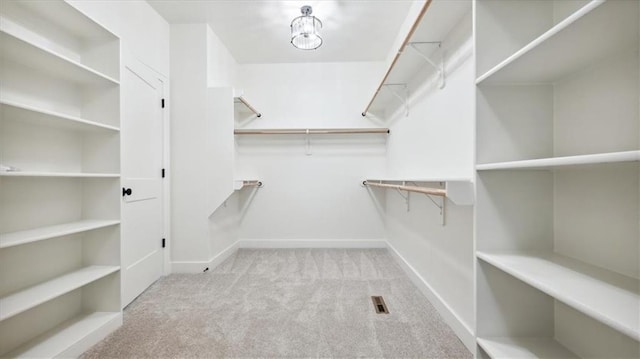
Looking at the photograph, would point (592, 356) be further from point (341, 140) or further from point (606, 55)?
point (341, 140)

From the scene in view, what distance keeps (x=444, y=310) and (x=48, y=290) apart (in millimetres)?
2331

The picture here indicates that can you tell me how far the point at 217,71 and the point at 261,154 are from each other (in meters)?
1.12

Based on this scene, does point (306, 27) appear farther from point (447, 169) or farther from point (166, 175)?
point (166, 175)

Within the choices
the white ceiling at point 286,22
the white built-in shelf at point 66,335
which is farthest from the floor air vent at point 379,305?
the white ceiling at point 286,22

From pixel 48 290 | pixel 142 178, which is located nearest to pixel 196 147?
pixel 142 178

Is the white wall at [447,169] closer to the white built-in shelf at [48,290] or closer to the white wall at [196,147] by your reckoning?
the white wall at [196,147]

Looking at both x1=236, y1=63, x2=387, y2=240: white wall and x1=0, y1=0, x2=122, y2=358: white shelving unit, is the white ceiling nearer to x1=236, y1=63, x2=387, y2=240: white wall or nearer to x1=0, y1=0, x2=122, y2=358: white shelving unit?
x1=236, y1=63, x2=387, y2=240: white wall

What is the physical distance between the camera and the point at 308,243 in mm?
3311

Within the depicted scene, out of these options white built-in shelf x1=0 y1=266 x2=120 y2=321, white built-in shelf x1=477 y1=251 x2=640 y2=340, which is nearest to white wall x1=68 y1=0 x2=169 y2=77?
white built-in shelf x1=0 y1=266 x2=120 y2=321

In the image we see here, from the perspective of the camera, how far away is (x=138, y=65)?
2.06 meters

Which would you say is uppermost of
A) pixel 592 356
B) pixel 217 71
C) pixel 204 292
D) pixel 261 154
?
pixel 217 71

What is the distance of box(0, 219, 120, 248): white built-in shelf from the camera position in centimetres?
109

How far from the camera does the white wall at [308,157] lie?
3324mm

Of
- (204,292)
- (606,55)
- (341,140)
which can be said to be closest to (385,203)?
(341,140)
